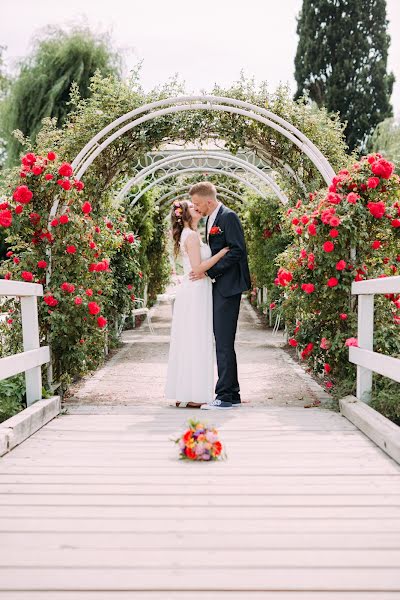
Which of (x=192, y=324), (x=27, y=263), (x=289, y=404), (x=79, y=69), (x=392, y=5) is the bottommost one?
(x=289, y=404)

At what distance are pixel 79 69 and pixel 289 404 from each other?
17197 mm

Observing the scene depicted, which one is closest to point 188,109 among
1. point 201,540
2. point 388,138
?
point 201,540

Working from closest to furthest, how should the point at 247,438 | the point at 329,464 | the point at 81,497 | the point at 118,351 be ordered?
1. the point at 81,497
2. the point at 329,464
3. the point at 247,438
4. the point at 118,351

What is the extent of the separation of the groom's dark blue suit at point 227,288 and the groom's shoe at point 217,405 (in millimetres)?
35

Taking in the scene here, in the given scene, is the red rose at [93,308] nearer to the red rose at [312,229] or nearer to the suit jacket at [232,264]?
the suit jacket at [232,264]

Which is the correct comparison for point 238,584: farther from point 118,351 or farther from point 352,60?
point 352,60

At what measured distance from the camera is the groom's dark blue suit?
5.29 m

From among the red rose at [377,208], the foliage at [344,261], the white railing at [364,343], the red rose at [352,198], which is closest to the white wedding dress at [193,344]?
the foliage at [344,261]

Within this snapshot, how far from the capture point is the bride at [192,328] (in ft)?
17.4

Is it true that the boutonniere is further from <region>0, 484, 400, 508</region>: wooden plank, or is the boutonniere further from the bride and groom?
<region>0, 484, 400, 508</region>: wooden plank

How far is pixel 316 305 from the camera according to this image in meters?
5.68

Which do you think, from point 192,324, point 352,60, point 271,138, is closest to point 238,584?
point 192,324

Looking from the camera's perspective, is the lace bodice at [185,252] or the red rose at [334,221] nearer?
the red rose at [334,221]

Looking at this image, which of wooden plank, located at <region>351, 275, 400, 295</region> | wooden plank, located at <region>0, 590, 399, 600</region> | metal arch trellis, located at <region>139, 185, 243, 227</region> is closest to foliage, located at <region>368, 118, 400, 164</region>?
metal arch trellis, located at <region>139, 185, 243, 227</region>
